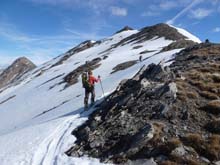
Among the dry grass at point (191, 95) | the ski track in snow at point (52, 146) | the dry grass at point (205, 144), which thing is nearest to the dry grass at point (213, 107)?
the dry grass at point (191, 95)

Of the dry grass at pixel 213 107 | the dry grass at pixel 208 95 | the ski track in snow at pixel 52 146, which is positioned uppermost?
the dry grass at pixel 208 95

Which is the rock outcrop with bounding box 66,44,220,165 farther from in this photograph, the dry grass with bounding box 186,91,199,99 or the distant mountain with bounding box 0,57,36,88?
the distant mountain with bounding box 0,57,36,88

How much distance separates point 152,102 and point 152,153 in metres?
5.54

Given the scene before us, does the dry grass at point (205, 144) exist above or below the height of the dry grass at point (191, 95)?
below

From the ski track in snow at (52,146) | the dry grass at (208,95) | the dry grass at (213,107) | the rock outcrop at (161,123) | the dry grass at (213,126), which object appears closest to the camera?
the rock outcrop at (161,123)

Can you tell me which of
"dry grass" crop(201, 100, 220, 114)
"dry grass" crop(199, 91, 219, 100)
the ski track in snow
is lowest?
the ski track in snow

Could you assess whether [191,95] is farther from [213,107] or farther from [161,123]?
[161,123]

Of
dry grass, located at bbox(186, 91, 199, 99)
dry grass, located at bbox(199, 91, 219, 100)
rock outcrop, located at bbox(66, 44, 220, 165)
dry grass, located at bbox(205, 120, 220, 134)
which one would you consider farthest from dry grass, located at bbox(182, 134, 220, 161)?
dry grass, located at bbox(199, 91, 219, 100)

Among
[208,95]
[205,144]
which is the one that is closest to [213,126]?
[205,144]

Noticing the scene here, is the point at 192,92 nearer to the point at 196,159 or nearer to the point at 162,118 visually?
the point at 162,118

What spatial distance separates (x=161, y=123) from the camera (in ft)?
63.1

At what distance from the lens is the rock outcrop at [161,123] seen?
1688 cm

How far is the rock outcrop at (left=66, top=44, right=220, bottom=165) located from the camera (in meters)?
16.9

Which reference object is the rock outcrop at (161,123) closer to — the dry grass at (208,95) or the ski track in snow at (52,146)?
the dry grass at (208,95)
